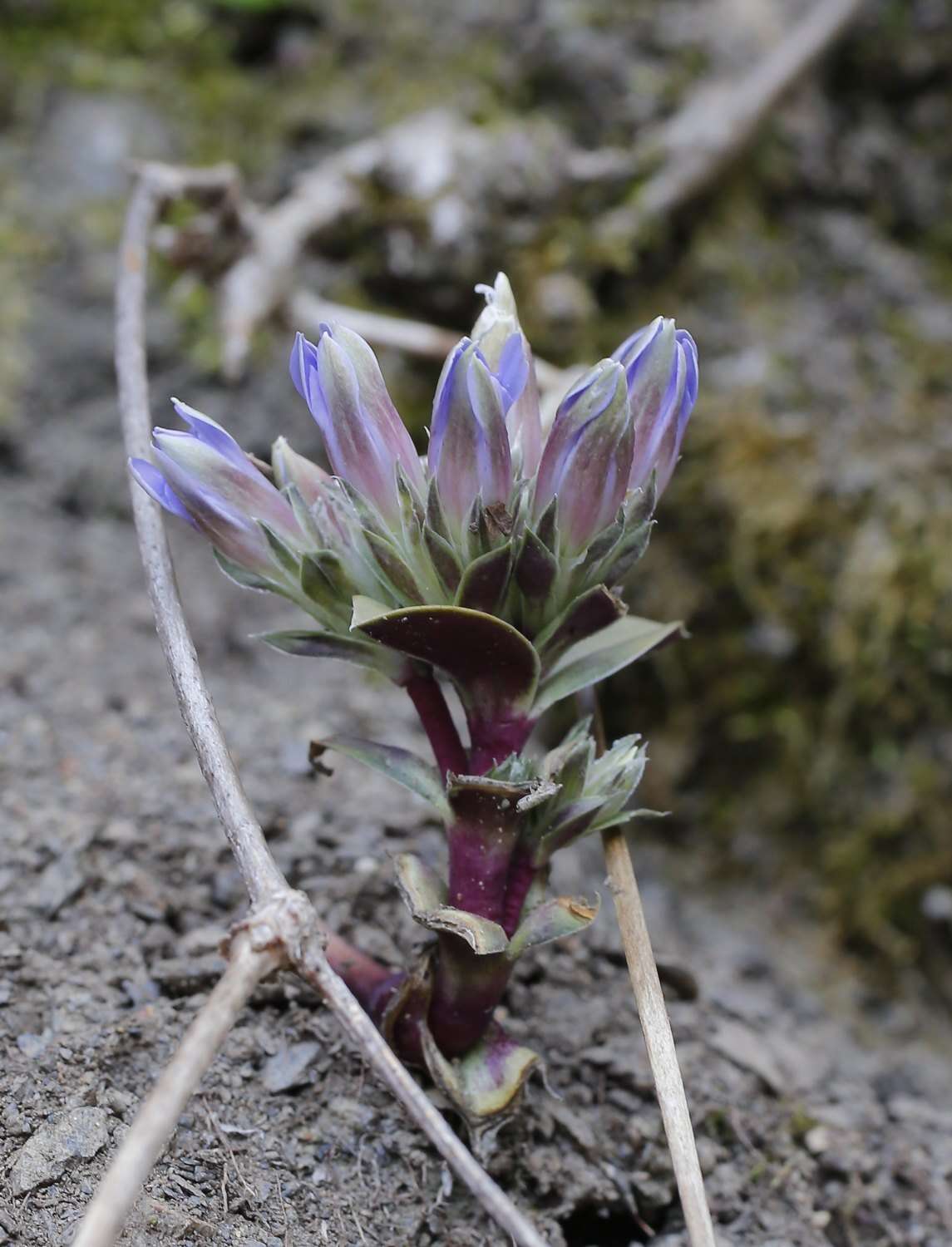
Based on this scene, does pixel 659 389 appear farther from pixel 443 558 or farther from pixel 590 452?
pixel 443 558

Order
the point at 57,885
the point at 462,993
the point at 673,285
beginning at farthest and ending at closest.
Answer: the point at 673,285
the point at 57,885
the point at 462,993

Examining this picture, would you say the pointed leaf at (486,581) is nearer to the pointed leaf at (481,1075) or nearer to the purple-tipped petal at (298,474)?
the purple-tipped petal at (298,474)

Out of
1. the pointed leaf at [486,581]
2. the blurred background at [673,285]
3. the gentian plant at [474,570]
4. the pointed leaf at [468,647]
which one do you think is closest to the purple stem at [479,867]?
the gentian plant at [474,570]

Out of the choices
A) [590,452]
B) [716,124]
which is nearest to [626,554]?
[590,452]

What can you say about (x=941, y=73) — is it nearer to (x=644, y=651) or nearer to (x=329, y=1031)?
(x=644, y=651)

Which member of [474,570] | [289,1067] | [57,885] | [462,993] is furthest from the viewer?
[57,885]

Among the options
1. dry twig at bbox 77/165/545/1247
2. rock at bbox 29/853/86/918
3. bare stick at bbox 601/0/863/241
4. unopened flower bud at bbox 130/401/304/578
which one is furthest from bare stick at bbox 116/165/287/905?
bare stick at bbox 601/0/863/241
